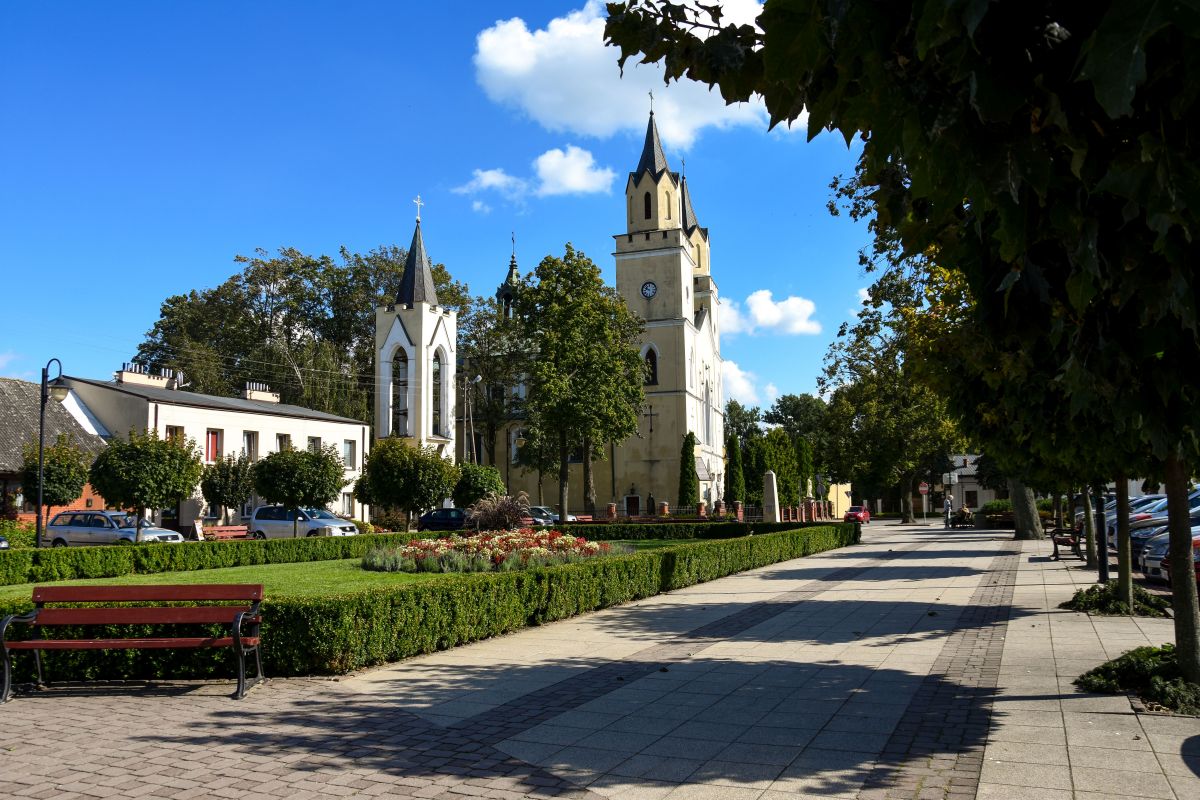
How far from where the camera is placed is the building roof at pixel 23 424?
33.9 m

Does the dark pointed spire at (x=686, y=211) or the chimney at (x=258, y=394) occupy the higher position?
the dark pointed spire at (x=686, y=211)

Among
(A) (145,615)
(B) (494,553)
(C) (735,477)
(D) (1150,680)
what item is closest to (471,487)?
(C) (735,477)

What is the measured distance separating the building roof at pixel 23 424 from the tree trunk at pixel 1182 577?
3637cm

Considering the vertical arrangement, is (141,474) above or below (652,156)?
below

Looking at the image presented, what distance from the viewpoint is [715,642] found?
10969 millimetres

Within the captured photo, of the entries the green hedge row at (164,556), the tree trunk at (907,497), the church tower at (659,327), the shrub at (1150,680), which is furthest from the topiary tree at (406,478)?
the shrub at (1150,680)

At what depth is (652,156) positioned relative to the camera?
61844 millimetres

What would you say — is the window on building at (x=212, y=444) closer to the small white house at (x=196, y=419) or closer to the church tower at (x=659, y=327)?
the small white house at (x=196, y=419)

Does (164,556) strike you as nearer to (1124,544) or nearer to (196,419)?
(196,419)

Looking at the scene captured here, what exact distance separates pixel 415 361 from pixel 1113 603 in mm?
42929

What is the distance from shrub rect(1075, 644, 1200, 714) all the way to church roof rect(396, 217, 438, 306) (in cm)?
4713

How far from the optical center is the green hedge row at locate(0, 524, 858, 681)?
8.90 meters

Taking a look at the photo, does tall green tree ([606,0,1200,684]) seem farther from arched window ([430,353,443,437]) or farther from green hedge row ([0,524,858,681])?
arched window ([430,353,443,437])

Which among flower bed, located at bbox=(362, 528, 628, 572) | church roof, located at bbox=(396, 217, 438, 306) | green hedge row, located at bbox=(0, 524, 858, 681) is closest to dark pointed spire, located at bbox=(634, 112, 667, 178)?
church roof, located at bbox=(396, 217, 438, 306)
